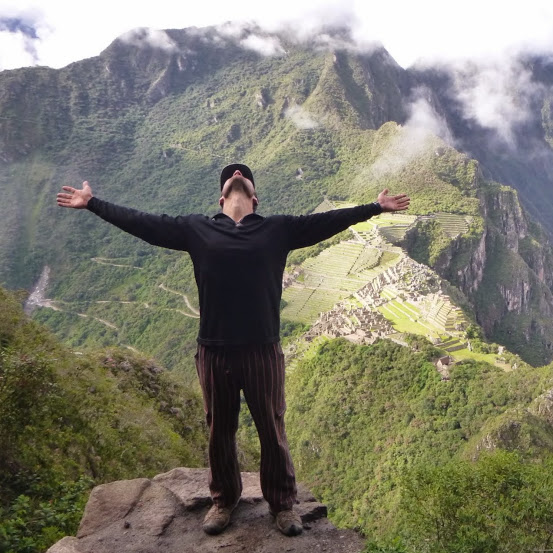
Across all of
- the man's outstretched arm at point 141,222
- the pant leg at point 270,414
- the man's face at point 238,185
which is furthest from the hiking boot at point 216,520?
the man's face at point 238,185

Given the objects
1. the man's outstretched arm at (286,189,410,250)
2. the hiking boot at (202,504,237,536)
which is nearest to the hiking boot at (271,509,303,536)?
the hiking boot at (202,504,237,536)

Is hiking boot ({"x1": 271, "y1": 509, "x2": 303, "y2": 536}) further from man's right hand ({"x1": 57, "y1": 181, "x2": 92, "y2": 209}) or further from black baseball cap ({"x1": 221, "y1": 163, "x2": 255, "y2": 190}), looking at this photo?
man's right hand ({"x1": 57, "y1": 181, "x2": 92, "y2": 209})

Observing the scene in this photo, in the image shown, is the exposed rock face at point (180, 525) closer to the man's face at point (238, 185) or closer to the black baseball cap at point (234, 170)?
the man's face at point (238, 185)

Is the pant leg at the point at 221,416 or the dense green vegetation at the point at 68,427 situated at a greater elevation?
the pant leg at the point at 221,416

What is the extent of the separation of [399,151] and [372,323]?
161ft

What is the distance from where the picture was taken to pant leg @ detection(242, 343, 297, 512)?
2941 mm

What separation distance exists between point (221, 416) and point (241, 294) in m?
0.88

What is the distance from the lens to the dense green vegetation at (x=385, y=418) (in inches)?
701

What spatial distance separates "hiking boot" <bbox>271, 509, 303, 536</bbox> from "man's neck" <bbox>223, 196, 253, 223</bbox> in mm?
2014

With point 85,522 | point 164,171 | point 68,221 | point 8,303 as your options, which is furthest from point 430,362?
point 164,171

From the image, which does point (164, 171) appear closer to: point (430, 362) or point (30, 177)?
point (30, 177)

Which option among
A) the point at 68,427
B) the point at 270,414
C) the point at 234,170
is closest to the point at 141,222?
the point at 234,170

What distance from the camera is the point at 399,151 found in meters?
71.9

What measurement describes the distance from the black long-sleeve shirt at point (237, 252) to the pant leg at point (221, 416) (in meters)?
0.14
